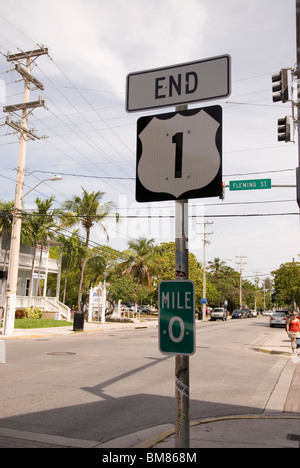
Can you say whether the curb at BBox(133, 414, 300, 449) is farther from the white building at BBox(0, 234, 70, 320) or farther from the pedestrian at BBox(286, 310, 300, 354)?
the white building at BBox(0, 234, 70, 320)

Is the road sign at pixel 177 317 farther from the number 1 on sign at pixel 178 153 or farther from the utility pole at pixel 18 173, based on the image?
the utility pole at pixel 18 173

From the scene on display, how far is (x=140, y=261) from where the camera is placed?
44.2 meters

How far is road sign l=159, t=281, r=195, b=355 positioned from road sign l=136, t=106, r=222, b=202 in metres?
0.68

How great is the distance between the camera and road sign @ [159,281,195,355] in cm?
293

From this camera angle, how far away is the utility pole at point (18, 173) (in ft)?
65.3

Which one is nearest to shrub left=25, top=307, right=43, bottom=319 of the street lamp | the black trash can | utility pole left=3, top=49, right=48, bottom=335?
the black trash can

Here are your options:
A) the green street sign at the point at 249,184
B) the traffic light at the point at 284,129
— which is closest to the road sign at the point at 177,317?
the traffic light at the point at 284,129

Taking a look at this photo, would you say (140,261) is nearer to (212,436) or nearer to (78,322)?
(78,322)

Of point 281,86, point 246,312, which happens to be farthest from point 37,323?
point 246,312

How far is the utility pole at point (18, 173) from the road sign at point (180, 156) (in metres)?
18.0

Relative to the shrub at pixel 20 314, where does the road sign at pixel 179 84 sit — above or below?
above

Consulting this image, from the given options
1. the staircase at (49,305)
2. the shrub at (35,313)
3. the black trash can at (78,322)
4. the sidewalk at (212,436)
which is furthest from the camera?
the staircase at (49,305)

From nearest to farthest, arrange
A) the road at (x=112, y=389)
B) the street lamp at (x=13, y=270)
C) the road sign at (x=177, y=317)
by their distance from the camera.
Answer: the road sign at (x=177, y=317) → the road at (x=112, y=389) → the street lamp at (x=13, y=270)

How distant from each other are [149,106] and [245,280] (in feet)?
352
